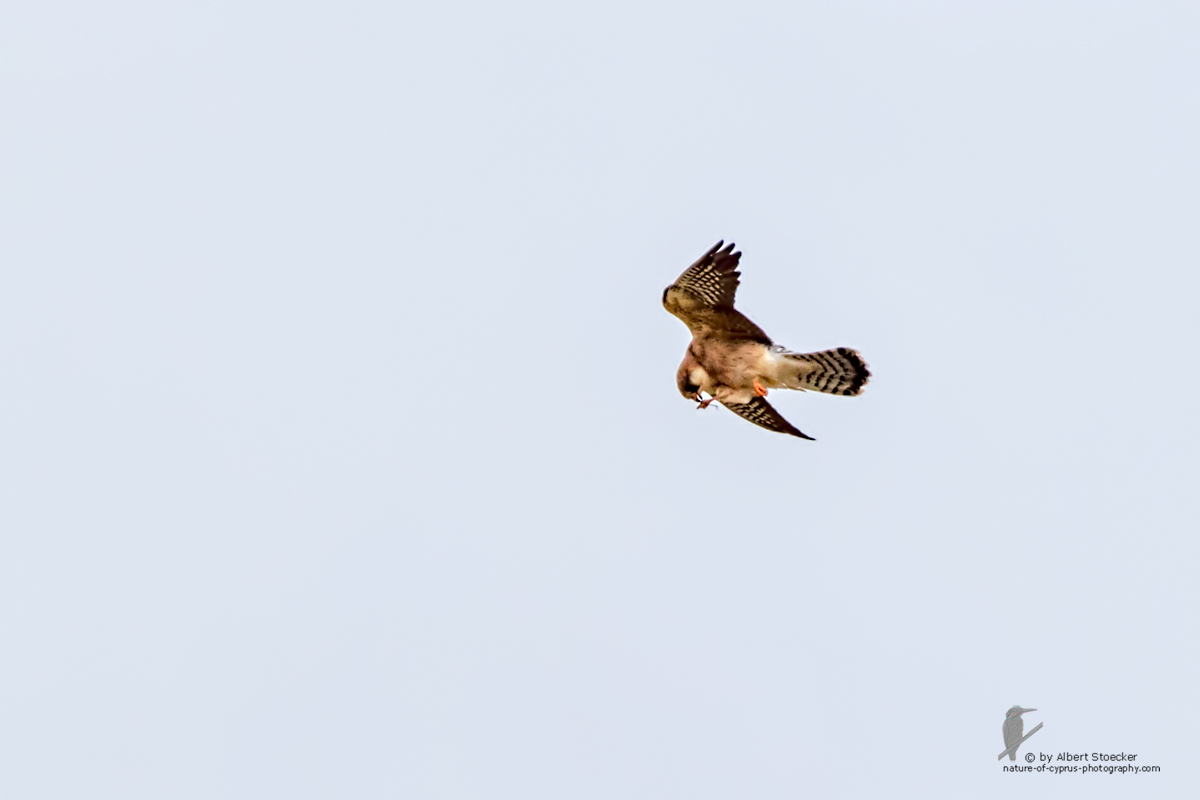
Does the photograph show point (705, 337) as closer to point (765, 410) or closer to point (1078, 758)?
point (765, 410)

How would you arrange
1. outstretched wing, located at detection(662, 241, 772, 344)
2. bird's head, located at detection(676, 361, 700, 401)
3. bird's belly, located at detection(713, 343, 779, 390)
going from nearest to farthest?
outstretched wing, located at detection(662, 241, 772, 344), bird's belly, located at detection(713, 343, 779, 390), bird's head, located at detection(676, 361, 700, 401)

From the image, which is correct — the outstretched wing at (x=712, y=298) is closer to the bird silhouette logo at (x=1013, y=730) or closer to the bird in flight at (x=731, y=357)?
the bird in flight at (x=731, y=357)

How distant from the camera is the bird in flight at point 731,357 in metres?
18.5

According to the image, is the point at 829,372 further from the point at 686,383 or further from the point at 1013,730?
the point at 1013,730

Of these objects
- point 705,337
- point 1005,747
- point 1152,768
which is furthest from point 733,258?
point 1152,768

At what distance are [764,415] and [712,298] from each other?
2.15 meters

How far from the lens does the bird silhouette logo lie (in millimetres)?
23705

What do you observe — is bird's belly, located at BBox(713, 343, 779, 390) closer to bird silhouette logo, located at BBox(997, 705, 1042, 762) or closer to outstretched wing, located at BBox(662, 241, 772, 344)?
outstretched wing, located at BBox(662, 241, 772, 344)

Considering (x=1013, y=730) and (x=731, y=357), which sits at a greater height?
(x=731, y=357)

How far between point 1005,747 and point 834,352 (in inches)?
→ 343

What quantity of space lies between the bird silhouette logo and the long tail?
8.10 metres

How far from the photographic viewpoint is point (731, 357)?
759 inches

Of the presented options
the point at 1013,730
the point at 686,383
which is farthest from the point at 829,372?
the point at 1013,730

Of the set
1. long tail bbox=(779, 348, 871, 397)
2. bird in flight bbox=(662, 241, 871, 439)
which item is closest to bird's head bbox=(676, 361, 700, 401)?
bird in flight bbox=(662, 241, 871, 439)
